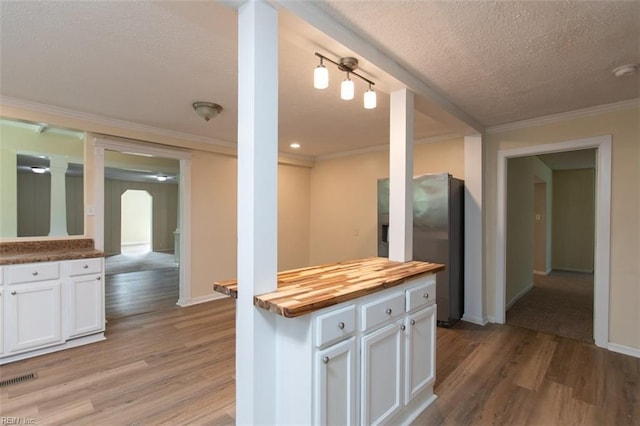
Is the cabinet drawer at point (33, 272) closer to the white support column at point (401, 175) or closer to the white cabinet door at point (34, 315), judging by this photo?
the white cabinet door at point (34, 315)

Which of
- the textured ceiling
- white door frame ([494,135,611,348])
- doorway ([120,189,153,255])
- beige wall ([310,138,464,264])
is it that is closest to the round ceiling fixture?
the textured ceiling

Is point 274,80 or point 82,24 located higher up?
point 82,24

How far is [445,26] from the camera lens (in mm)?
1772

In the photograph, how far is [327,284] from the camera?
1656 mm

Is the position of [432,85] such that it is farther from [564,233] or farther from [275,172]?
[564,233]

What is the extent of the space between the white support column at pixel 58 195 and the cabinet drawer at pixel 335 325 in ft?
11.5

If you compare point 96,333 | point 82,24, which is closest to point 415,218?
point 82,24

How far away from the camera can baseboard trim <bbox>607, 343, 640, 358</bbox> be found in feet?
9.49

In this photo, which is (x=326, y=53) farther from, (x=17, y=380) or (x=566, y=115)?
(x=17, y=380)

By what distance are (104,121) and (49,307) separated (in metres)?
2.03

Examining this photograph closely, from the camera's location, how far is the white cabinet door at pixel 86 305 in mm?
3045

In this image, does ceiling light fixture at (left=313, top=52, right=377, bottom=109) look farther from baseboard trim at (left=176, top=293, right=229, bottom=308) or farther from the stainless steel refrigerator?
baseboard trim at (left=176, top=293, right=229, bottom=308)

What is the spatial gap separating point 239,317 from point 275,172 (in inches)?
27.8

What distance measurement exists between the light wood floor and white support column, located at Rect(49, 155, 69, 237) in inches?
51.9
